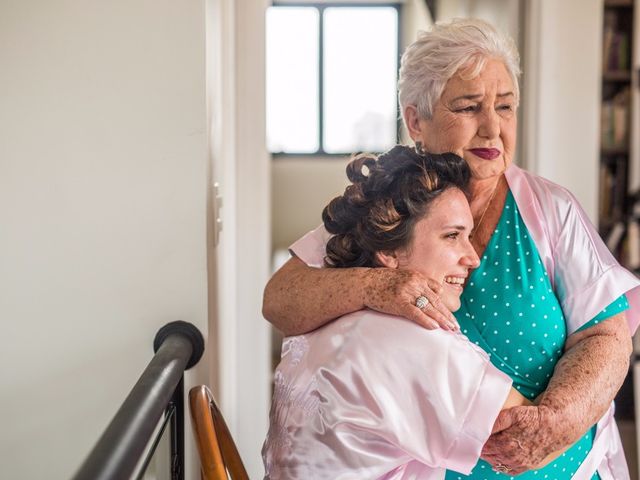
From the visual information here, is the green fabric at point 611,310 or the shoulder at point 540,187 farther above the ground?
the shoulder at point 540,187

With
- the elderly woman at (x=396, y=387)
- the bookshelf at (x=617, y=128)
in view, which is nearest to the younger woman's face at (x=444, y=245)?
the elderly woman at (x=396, y=387)

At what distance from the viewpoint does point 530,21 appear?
365cm

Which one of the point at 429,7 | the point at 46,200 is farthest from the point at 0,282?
the point at 429,7

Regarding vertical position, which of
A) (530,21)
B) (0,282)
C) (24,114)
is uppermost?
(530,21)

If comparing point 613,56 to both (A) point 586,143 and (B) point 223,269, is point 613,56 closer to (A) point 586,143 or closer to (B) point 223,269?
(A) point 586,143

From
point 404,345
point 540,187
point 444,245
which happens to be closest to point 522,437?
point 404,345

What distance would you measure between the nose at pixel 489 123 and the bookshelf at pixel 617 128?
2711 mm

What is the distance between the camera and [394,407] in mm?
1321

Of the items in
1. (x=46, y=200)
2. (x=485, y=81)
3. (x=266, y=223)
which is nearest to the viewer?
(x=485, y=81)

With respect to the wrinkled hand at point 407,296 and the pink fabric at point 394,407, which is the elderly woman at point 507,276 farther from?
the pink fabric at point 394,407

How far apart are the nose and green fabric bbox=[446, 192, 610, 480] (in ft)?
0.70

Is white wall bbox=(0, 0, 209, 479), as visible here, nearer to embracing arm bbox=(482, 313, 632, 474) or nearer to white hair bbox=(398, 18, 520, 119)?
white hair bbox=(398, 18, 520, 119)

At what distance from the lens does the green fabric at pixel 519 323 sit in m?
1.56

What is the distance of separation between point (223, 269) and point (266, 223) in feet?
2.22
